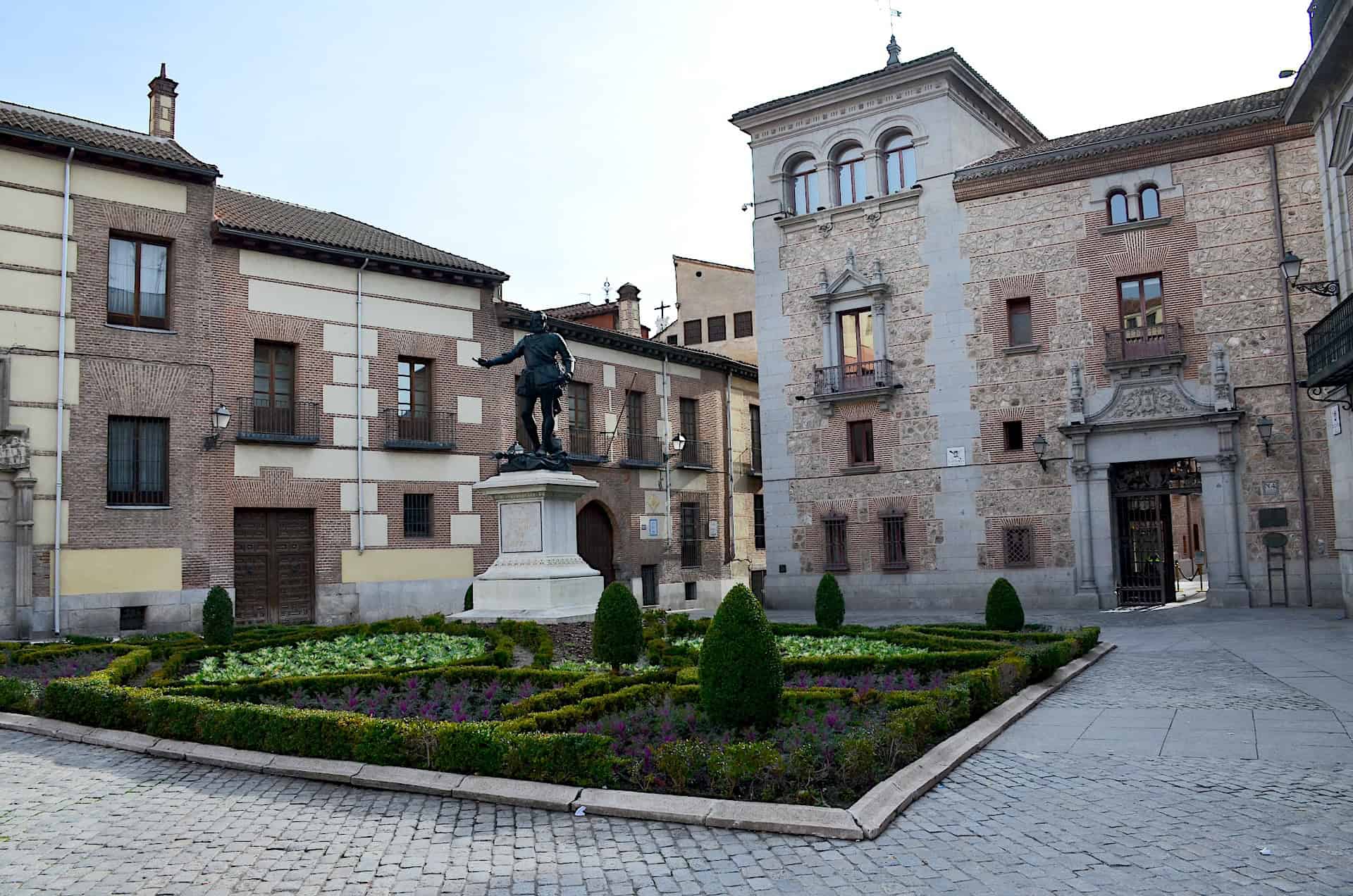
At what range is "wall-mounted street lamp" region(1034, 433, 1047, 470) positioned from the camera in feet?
81.4

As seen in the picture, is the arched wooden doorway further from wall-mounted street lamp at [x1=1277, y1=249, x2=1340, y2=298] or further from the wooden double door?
wall-mounted street lamp at [x1=1277, y1=249, x2=1340, y2=298]

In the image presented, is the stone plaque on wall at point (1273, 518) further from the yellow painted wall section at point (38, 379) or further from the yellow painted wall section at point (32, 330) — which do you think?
the yellow painted wall section at point (32, 330)

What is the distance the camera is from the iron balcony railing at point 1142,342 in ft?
77.4

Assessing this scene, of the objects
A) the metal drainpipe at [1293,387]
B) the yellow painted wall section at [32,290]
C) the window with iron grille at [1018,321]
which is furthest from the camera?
the window with iron grille at [1018,321]

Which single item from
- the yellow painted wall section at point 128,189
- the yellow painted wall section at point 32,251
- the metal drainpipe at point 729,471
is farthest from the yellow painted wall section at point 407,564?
the metal drainpipe at point 729,471

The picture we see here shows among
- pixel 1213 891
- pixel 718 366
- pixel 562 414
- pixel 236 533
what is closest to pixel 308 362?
pixel 236 533

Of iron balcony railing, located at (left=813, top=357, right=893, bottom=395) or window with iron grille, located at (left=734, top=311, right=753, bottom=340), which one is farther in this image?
window with iron grille, located at (left=734, top=311, right=753, bottom=340)

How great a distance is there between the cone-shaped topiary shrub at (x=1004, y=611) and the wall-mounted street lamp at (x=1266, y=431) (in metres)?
9.96

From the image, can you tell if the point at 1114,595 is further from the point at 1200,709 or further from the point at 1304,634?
the point at 1200,709

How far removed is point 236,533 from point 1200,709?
19.1 meters

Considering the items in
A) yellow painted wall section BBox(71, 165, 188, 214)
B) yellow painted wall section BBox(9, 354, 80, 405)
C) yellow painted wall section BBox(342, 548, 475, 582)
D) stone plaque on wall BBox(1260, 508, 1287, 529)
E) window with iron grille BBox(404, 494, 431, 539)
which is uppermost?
yellow painted wall section BBox(71, 165, 188, 214)

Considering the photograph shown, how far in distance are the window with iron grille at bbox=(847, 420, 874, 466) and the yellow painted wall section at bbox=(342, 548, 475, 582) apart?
34.6ft

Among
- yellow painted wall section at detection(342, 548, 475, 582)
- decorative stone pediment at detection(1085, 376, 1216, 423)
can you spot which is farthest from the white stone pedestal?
decorative stone pediment at detection(1085, 376, 1216, 423)

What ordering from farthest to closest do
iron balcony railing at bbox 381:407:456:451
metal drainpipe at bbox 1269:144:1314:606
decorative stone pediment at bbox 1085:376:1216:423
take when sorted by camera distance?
iron balcony railing at bbox 381:407:456:451, decorative stone pediment at bbox 1085:376:1216:423, metal drainpipe at bbox 1269:144:1314:606
